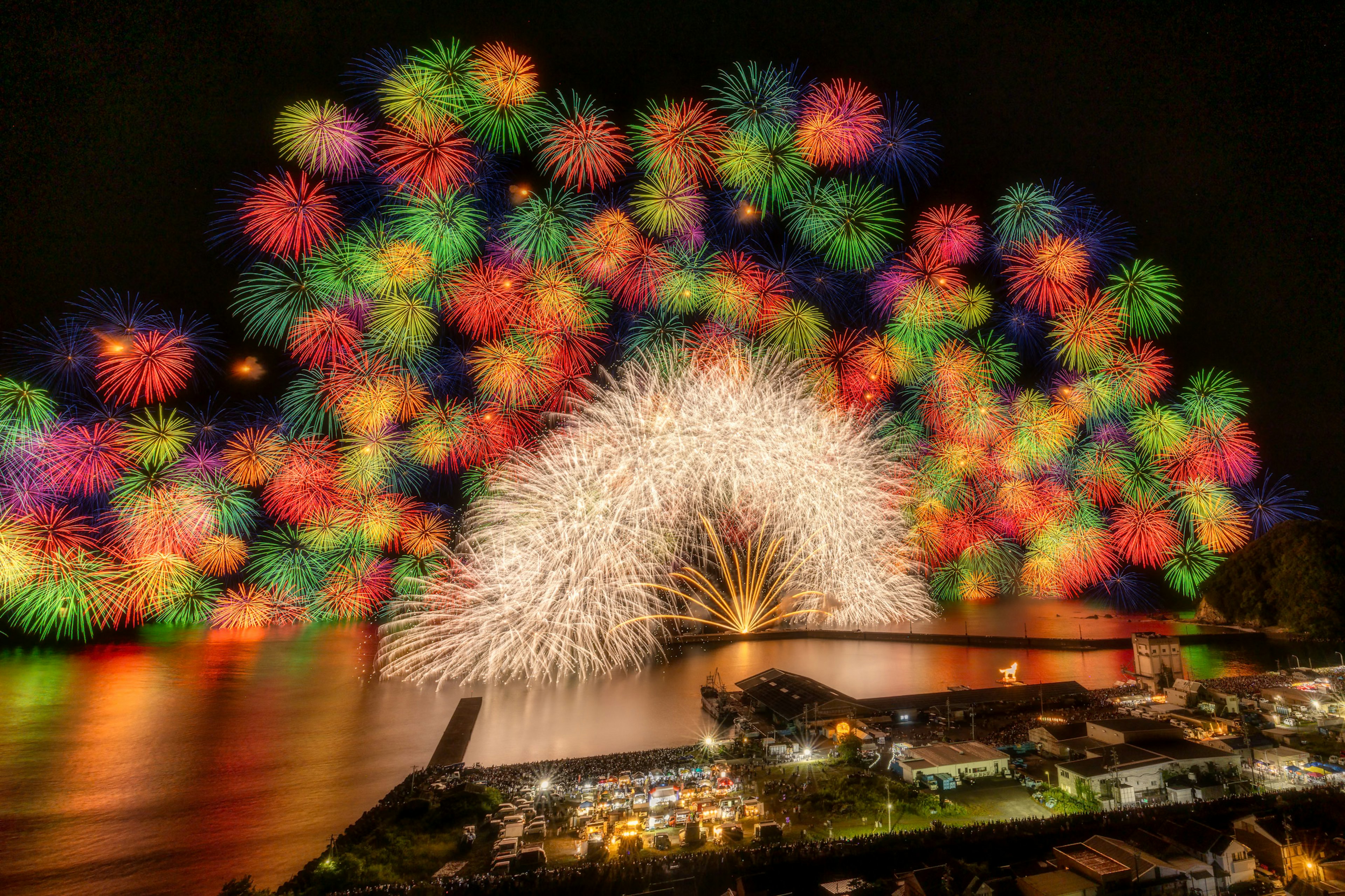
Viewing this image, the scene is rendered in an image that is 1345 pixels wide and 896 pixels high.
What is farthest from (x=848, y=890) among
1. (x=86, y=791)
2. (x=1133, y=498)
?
(x=1133, y=498)

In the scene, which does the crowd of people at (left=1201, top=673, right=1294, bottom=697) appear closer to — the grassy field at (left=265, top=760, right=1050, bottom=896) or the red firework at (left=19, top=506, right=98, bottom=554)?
the grassy field at (left=265, top=760, right=1050, bottom=896)

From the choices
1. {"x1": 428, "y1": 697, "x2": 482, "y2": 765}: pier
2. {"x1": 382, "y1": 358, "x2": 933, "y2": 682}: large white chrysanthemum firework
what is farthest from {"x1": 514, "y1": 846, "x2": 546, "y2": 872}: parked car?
{"x1": 382, "y1": 358, "x2": 933, "y2": 682}: large white chrysanthemum firework

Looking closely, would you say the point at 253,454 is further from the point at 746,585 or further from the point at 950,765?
the point at 950,765

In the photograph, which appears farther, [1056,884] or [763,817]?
[763,817]

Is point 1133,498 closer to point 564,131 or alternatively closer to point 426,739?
point 564,131

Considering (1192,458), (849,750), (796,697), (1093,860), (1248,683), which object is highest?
(1192,458)

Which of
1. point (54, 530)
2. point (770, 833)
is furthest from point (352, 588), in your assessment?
point (770, 833)
